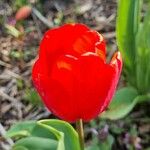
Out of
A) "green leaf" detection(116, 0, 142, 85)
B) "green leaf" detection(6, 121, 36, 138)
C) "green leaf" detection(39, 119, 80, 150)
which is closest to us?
"green leaf" detection(39, 119, 80, 150)

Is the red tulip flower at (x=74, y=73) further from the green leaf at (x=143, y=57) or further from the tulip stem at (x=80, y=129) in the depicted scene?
the green leaf at (x=143, y=57)

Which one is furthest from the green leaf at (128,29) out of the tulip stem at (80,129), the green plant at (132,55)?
the tulip stem at (80,129)

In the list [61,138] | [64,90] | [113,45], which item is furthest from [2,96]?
[64,90]

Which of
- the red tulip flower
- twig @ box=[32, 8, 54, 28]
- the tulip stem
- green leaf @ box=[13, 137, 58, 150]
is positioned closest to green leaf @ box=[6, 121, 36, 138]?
green leaf @ box=[13, 137, 58, 150]

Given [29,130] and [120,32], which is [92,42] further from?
[120,32]

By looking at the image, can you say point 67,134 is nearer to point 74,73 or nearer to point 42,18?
point 74,73

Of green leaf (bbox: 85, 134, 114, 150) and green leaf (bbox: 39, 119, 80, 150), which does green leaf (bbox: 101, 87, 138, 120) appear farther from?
green leaf (bbox: 39, 119, 80, 150)
